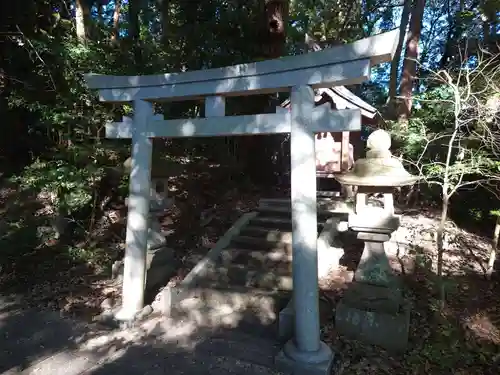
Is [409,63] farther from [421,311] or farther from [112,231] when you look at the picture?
[112,231]

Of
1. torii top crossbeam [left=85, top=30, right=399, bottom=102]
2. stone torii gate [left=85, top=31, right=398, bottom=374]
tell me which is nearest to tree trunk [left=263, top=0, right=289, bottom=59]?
torii top crossbeam [left=85, top=30, right=399, bottom=102]

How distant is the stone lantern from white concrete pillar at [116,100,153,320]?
8.69 feet

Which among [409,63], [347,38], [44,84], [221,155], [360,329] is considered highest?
[347,38]

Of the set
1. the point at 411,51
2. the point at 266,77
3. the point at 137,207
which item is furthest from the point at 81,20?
the point at 411,51

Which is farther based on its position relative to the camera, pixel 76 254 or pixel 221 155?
pixel 221 155

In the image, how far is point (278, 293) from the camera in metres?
4.84

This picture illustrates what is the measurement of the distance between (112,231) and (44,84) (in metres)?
3.56

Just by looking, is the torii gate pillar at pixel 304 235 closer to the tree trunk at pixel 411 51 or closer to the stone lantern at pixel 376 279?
the stone lantern at pixel 376 279

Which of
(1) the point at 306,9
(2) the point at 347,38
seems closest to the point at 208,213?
(1) the point at 306,9

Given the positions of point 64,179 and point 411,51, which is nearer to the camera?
point 64,179

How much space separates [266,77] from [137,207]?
246cm

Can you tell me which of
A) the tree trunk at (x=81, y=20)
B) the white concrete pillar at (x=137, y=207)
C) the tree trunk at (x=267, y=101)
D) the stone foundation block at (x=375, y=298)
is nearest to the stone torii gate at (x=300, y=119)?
the white concrete pillar at (x=137, y=207)

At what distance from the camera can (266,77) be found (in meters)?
3.85

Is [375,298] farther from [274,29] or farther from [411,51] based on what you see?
[411,51]
